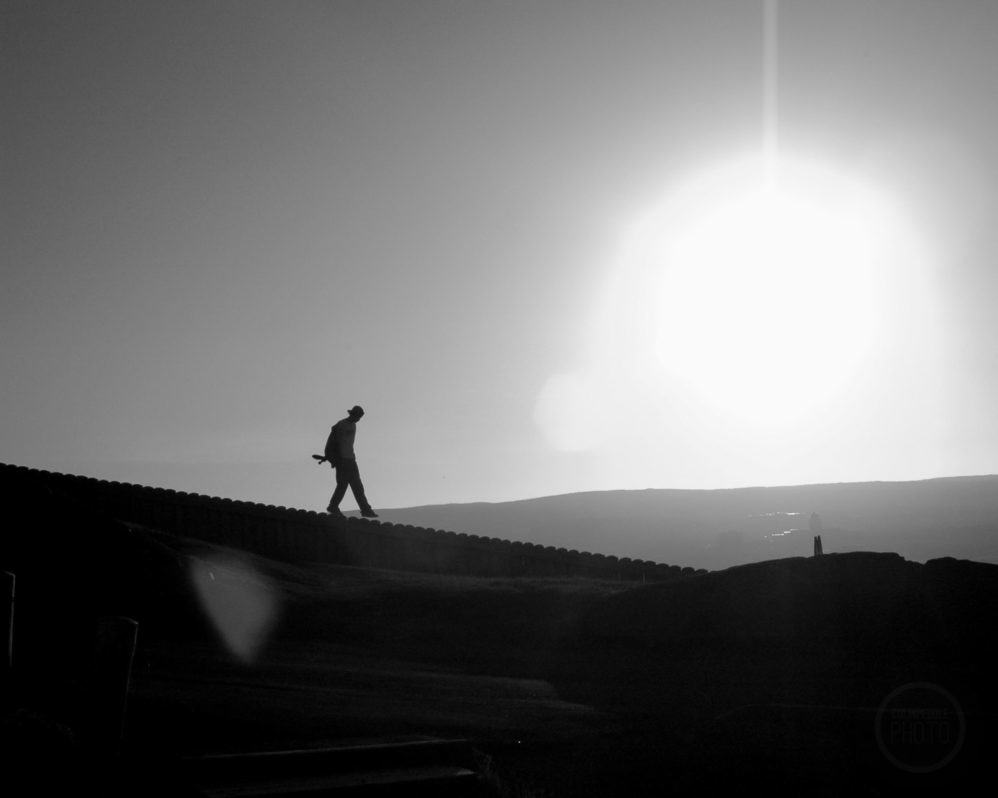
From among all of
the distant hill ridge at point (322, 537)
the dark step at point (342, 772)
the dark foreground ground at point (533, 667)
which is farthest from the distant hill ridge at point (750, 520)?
the dark step at point (342, 772)

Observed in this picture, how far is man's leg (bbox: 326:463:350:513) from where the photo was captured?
61.8 feet

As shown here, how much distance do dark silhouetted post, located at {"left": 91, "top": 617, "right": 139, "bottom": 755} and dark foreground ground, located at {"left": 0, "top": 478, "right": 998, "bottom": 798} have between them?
163mm

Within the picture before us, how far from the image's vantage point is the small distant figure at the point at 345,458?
61.5ft

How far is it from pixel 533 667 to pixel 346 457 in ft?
25.9

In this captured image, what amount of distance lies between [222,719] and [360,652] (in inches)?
171

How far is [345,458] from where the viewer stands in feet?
61.5

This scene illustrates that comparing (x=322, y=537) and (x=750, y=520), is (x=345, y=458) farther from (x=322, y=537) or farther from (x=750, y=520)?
(x=750, y=520)

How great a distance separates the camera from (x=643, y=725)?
28.6 feet

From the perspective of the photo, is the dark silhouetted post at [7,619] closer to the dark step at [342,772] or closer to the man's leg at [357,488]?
the dark step at [342,772]

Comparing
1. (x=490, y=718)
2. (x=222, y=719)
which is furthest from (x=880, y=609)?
(x=222, y=719)

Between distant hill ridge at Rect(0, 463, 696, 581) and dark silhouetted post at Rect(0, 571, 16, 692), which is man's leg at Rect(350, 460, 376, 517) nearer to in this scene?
distant hill ridge at Rect(0, 463, 696, 581)

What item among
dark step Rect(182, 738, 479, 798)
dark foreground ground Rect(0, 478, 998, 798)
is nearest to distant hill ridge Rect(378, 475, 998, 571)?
dark foreground ground Rect(0, 478, 998, 798)

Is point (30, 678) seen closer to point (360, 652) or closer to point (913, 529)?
point (360, 652)

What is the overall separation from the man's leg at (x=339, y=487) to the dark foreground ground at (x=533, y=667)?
2.34m
